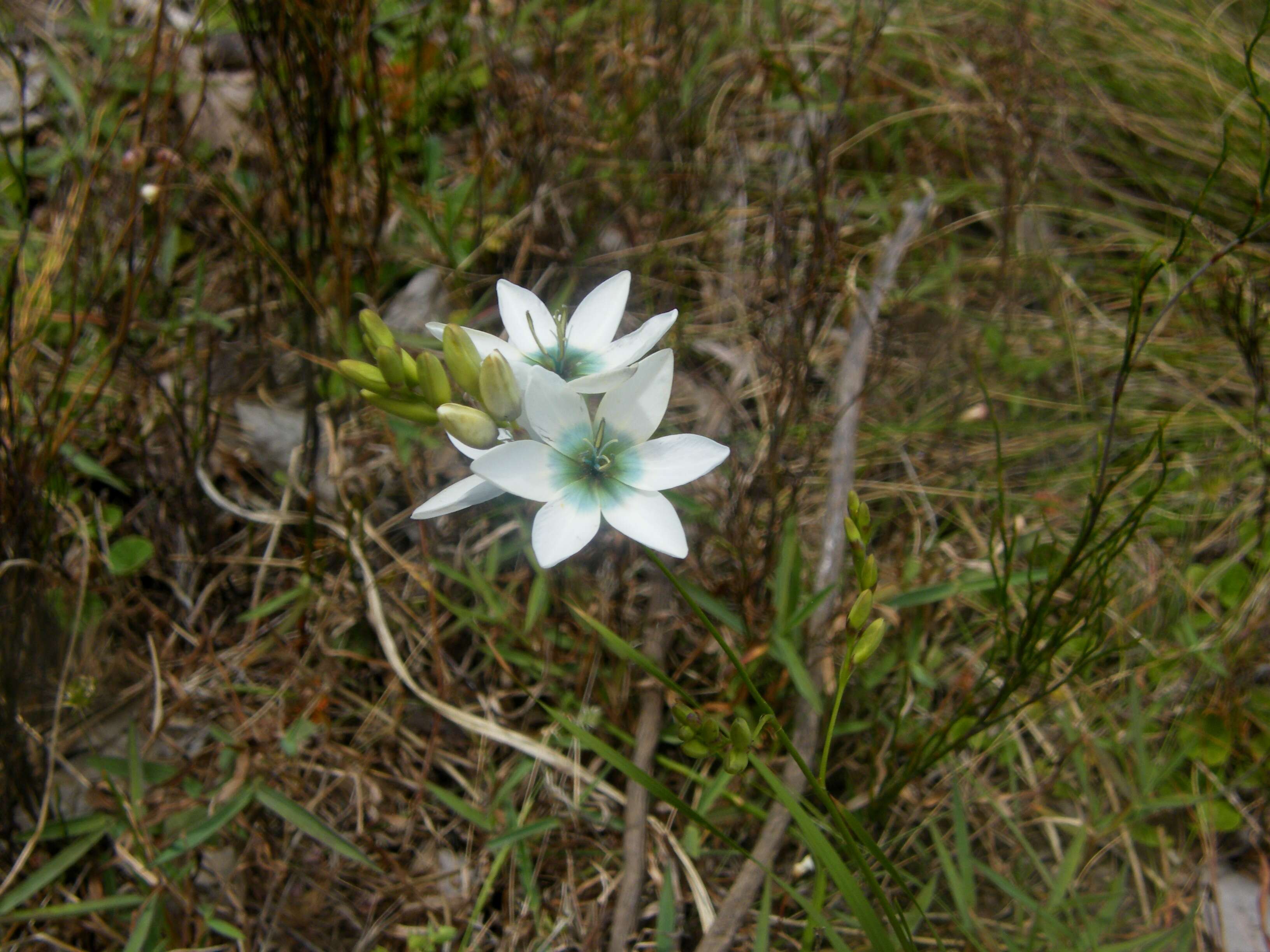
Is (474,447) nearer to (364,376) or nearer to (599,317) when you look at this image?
(364,376)

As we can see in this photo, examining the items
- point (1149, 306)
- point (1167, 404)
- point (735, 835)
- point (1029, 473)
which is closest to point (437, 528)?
point (735, 835)

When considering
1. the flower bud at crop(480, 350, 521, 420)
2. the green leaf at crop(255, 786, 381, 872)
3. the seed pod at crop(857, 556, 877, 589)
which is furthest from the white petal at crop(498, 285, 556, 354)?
the green leaf at crop(255, 786, 381, 872)

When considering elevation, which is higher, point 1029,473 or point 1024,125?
point 1024,125

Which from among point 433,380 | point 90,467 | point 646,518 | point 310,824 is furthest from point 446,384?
point 90,467

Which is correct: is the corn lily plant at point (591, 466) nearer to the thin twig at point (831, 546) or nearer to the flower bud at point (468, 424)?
Result: the flower bud at point (468, 424)

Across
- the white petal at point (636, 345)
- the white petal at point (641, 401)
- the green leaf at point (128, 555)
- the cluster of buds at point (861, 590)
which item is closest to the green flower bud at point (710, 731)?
the cluster of buds at point (861, 590)

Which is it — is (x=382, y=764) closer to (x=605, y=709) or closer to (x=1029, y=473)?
(x=605, y=709)
